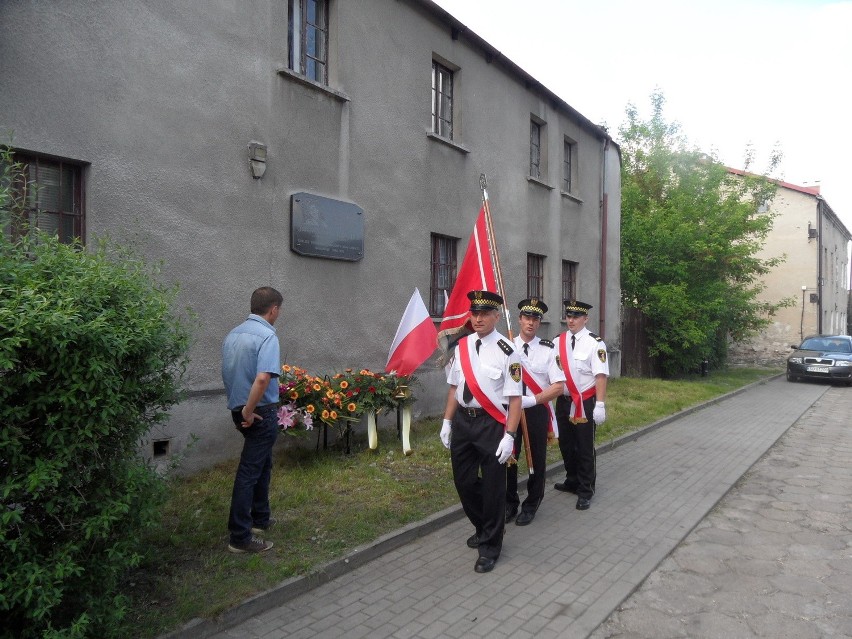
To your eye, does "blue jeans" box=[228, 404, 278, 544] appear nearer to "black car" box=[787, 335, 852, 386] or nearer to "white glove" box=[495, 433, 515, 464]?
"white glove" box=[495, 433, 515, 464]

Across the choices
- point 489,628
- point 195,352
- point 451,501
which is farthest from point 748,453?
→ point 195,352

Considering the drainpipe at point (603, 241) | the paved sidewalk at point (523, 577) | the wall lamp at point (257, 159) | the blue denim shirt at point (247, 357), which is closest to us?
the paved sidewalk at point (523, 577)

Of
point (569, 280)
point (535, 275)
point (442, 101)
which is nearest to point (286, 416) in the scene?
point (442, 101)

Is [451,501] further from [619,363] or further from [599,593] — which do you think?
[619,363]

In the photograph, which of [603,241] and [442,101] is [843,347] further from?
[442,101]

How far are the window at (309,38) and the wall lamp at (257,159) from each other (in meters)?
1.34

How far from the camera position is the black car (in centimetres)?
1923

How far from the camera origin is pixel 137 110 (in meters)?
6.01

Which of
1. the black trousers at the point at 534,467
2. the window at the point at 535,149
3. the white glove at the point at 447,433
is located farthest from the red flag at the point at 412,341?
the window at the point at 535,149

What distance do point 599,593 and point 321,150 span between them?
5.90 meters

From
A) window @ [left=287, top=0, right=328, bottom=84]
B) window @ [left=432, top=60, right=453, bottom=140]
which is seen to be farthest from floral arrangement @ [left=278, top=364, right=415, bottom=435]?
window @ [left=432, top=60, right=453, bottom=140]

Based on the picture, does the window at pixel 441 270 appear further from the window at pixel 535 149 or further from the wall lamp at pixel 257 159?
the window at pixel 535 149

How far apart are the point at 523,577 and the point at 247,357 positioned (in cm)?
248

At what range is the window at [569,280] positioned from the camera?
14.9 m
